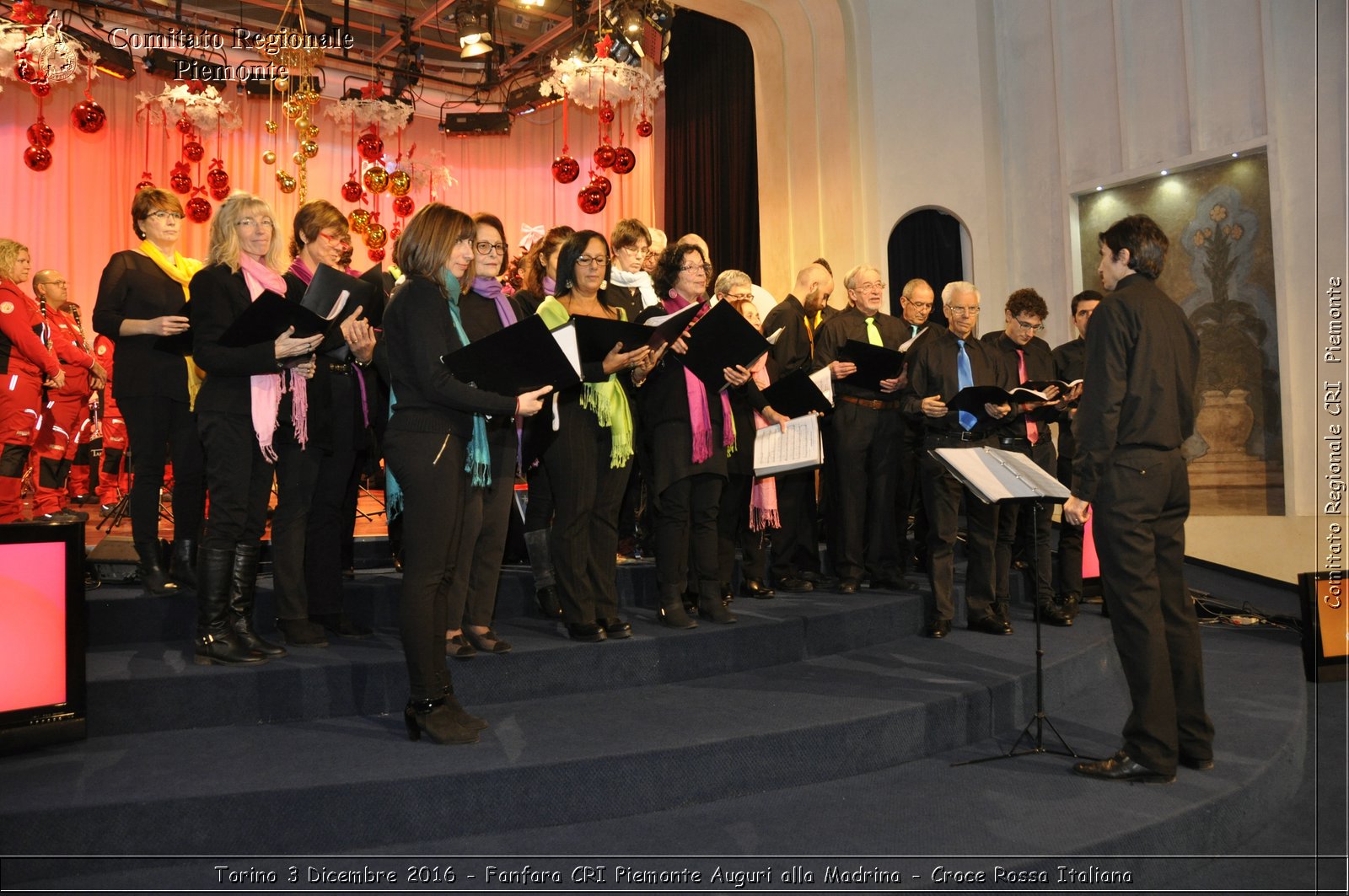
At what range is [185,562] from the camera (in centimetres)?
389

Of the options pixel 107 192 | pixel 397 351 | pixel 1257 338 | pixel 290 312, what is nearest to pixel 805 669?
pixel 397 351

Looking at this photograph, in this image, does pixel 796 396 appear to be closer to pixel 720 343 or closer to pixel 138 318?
pixel 720 343

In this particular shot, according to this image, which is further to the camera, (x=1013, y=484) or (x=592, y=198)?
(x=592, y=198)

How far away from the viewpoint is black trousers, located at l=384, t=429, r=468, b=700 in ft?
9.38

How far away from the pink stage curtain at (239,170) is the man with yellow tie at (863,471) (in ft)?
19.9

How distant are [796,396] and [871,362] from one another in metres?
0.65

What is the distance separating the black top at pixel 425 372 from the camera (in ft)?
9.35

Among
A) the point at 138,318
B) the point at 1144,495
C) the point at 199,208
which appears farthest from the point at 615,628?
the point at 199,208

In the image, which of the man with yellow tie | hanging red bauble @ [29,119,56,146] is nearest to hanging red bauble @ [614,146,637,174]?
the man with yellow tie

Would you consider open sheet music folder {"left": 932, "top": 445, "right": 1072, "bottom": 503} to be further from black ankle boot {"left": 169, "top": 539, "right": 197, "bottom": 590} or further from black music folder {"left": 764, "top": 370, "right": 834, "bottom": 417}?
black ankle boot {"left": 169, "top": 539, "right": 197, "bottom": 590}

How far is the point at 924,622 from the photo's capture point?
4.79 m

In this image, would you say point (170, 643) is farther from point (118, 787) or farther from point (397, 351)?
point (397, 351)

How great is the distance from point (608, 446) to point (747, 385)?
83 centimetres

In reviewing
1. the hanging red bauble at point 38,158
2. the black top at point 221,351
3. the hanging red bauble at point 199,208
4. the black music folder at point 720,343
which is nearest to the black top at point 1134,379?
the black music folder at point 720,343
